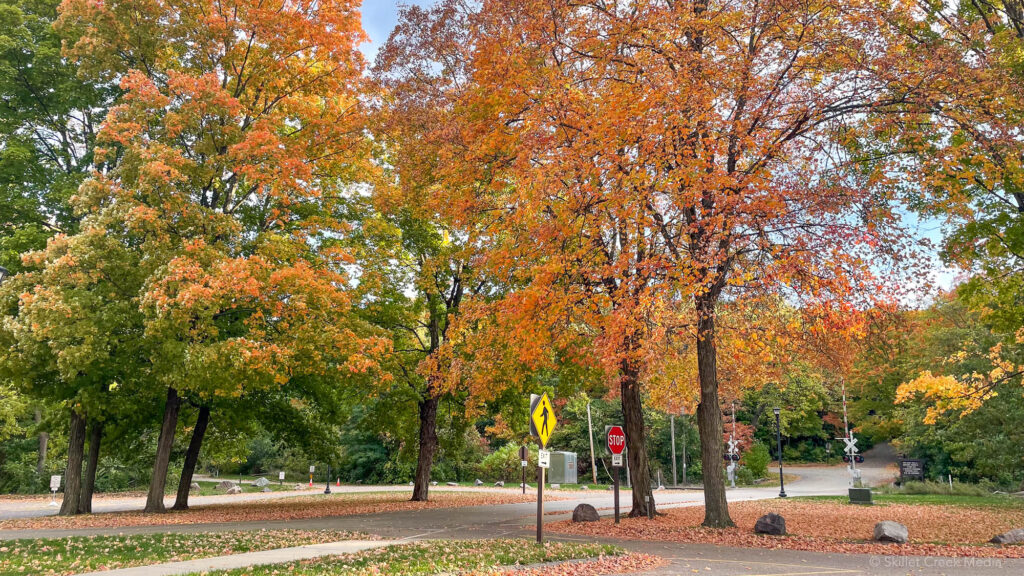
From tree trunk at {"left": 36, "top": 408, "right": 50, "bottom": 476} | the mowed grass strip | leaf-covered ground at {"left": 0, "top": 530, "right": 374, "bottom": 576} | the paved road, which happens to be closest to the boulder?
the paved road

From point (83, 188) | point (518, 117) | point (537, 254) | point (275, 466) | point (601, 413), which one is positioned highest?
point (518, 117)

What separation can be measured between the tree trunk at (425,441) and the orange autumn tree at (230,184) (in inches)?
172

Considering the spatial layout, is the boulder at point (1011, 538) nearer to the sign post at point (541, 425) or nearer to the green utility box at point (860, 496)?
the sign post at point (541, 425)

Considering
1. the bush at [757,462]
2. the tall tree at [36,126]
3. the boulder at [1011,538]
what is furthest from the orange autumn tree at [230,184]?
the bush at [757,462]

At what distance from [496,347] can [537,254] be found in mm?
3573

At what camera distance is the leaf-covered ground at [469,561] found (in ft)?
26.1

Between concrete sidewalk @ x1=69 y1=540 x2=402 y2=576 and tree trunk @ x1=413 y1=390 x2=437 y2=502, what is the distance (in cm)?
1243

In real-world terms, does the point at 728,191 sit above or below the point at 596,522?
above

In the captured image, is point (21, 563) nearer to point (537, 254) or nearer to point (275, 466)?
point (537, 254)

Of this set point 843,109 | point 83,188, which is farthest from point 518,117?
point 83,188

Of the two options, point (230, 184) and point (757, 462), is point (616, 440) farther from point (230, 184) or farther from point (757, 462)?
point (757, 462)

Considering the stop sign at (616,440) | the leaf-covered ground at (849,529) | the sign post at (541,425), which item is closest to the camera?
the sign post at (541,425)

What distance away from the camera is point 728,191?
12250 millimetres

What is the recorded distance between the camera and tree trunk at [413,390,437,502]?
2383 cm
